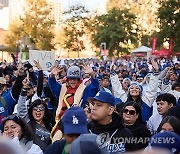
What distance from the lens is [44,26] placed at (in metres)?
47.8

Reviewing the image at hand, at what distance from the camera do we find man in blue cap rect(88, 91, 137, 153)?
434cm

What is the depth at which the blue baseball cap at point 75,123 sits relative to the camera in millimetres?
3658

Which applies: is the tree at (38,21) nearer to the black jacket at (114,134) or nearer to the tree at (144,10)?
the tree at (144,10)

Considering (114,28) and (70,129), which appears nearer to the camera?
(70,129)

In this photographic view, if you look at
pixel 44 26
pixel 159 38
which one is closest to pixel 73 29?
pixel 44 26

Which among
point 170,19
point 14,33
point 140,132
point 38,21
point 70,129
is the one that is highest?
point 38,21

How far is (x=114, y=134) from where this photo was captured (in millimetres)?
4379

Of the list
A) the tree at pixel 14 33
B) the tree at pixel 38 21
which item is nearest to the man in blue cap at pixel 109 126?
the tree at pixel 38 21

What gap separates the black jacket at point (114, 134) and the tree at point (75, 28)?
48.9m

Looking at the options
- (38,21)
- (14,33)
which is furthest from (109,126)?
(14,33)

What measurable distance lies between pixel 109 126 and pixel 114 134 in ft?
0.34

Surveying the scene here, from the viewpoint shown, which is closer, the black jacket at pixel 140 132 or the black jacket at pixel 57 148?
the black jacket at pixel 57 148

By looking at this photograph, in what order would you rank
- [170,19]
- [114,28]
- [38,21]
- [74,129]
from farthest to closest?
[114,28]
[38,21]
[170,19]
[74,129]

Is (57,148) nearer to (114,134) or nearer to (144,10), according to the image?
(114,134)
